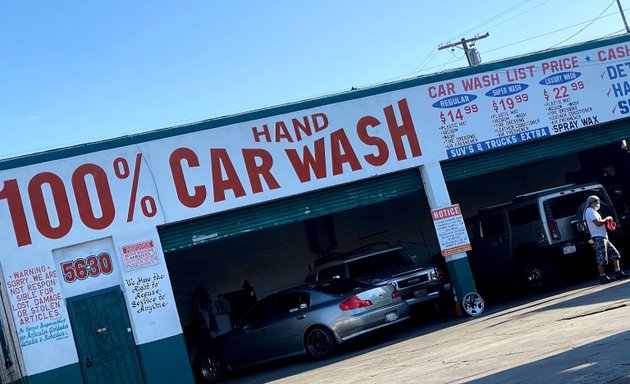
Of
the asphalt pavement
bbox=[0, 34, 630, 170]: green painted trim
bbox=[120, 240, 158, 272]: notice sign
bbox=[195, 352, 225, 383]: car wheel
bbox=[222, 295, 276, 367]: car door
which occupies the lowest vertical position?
the asphalt pavement

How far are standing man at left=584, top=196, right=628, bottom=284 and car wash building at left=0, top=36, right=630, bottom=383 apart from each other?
277cm

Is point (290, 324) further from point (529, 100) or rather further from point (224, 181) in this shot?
point (529, 100)

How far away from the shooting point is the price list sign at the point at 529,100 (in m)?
18.1

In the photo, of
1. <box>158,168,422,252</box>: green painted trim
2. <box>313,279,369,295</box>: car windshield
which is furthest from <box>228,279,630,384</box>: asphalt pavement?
<box>158,168,422,252</box>: green painted trim

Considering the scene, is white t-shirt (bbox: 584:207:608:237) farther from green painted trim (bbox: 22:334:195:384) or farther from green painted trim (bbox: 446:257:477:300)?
green painted trim (bbox: 22:334:195:384)

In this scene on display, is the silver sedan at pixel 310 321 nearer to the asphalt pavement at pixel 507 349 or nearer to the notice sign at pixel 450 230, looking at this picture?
the asphalt pavement at pixel 507 349

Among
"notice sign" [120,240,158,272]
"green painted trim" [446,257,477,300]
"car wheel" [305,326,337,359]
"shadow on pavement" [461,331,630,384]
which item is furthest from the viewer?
"green painted trim" [446,257,477,300]

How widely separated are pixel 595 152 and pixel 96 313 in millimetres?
15636

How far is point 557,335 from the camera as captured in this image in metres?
10.5

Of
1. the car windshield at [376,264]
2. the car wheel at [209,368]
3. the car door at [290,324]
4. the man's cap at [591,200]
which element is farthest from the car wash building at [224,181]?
the man's cap at [591,200]

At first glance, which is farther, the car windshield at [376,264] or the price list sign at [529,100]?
the price list sign at [529,100]

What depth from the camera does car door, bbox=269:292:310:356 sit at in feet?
49.6

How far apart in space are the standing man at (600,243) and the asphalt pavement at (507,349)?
40 cm

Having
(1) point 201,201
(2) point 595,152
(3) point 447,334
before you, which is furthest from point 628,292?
(2) point 595,152
